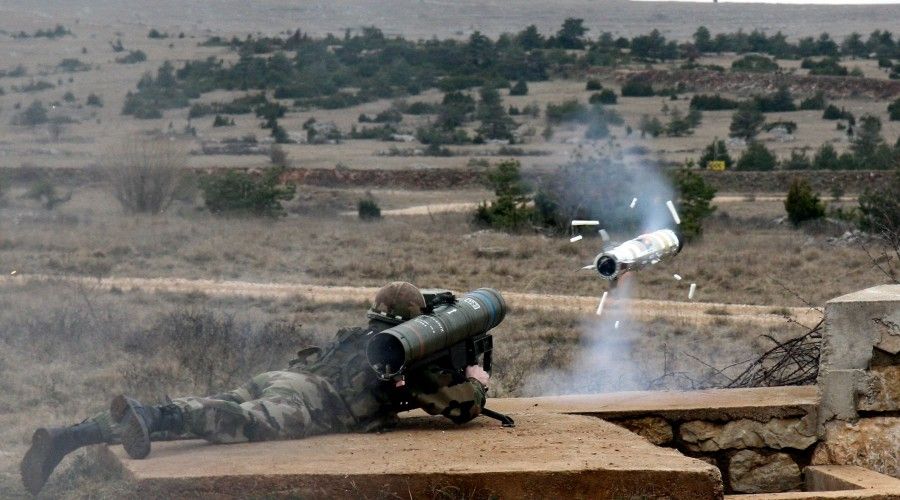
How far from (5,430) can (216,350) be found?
3180mm

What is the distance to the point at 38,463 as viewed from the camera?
7.05 m

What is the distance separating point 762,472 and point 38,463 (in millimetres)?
4619

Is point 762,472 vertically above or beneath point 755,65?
above

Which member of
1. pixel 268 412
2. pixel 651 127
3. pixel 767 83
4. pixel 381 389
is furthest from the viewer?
pixel 767 83

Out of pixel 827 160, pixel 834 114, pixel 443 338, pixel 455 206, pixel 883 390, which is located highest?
pixel 443 338

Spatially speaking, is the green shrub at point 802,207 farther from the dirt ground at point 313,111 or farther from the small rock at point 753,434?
the small rock at point 753,434

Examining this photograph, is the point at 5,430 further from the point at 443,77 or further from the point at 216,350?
the point at 443,77

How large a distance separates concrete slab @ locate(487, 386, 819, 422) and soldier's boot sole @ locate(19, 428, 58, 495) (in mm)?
3311

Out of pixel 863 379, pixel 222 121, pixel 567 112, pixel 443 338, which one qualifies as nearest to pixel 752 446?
pixel 863 379

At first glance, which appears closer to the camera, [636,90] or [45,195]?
[45,195]

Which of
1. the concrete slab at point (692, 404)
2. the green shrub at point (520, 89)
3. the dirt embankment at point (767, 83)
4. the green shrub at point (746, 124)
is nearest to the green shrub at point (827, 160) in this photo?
the green shrub at point (746, 124)

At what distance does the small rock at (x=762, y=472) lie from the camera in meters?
9.05

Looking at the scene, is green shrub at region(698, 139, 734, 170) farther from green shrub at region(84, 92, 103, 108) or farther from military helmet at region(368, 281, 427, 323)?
military helmet at region(368, 281, 427, 323)

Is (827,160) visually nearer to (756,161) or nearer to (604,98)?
(756,161)
